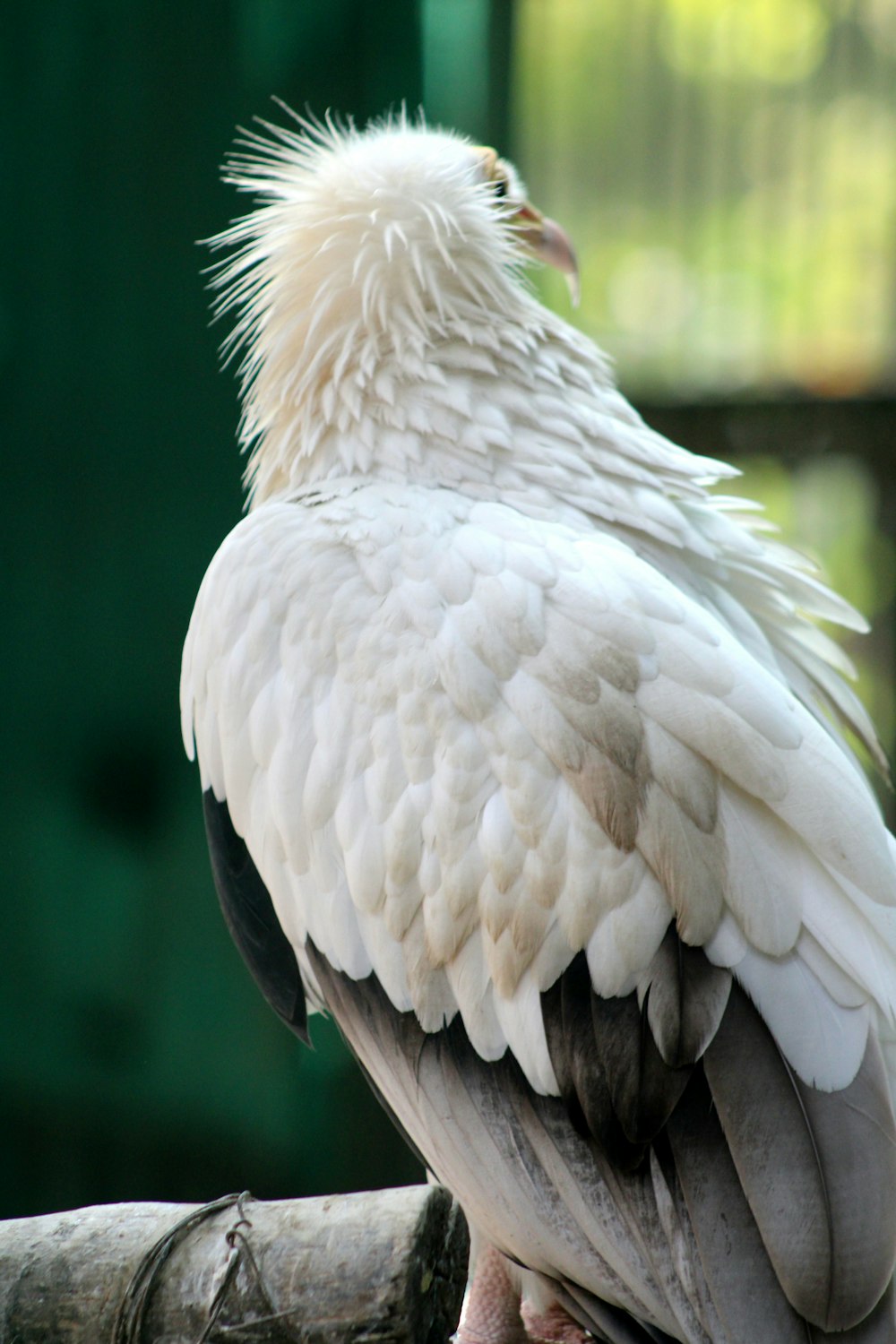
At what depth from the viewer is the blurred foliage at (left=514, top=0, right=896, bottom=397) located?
14.2 feet

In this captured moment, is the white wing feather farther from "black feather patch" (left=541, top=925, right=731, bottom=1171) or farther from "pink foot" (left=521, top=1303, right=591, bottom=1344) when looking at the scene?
"pink foot" (left=521, top=1303, right=591, bottom=1344)

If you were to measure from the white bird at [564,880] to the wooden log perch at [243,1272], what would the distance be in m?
0.34

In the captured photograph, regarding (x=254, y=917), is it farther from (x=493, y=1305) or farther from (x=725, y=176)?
(x=725, y=176)

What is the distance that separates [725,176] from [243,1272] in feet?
13.4

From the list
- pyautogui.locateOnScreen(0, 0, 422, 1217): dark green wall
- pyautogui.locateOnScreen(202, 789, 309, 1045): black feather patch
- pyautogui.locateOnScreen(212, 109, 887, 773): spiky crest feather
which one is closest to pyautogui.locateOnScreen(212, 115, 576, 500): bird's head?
pyautogui.locateOnScreen(212, 109, 887, 773): spiky crest feather

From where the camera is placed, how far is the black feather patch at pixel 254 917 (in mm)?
1992

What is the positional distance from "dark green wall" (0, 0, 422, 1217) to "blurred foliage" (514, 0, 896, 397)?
781 mm

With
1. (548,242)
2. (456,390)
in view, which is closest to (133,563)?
(548,242)

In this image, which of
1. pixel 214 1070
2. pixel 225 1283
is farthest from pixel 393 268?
pixel 214 1070

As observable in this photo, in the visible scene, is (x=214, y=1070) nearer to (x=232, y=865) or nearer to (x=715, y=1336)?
(x=232, y=865)

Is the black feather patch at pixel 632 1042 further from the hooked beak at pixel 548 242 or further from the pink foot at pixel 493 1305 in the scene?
the hooked beak at pixel 548 242

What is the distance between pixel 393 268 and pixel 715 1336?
5.30 feet

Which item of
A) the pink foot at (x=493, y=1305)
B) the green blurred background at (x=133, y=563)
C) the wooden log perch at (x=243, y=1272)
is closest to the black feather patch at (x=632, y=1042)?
the wooden log perch at (x=243, y=1272)

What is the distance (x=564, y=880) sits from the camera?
1587mm
